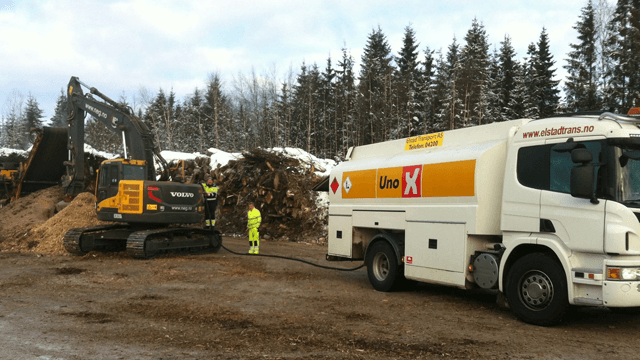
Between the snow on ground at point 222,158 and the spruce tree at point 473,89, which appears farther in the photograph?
the spruce tree at point 473,89

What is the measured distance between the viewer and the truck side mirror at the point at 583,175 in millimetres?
6480

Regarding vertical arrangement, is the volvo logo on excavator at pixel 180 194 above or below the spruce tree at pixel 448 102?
below

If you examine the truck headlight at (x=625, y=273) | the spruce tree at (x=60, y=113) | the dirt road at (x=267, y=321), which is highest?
the spruce tree at (x=60, y=113)

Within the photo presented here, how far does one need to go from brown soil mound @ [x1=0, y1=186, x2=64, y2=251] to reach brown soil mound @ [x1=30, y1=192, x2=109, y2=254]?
38cm

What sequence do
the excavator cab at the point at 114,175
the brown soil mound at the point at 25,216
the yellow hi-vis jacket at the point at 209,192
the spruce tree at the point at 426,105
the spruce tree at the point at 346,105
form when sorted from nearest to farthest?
the excavator cab at the point at 114,175 → the brown soil mound at the point at 25,216 → the yellow hi-vis jacket at the point at 209,192 → the spruce tree at the point at 426,105 → the spruce tree at the point at 346,105

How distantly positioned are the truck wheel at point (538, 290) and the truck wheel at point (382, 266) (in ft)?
8.76

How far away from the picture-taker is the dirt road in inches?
233

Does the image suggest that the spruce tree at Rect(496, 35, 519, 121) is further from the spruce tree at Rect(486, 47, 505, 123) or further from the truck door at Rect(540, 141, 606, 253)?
the truck door at Rect(540, 141, 606, 253)

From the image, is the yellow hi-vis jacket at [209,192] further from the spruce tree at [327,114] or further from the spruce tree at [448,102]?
the spruce tree at [327,114]

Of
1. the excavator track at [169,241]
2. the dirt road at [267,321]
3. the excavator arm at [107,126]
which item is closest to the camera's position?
the dirt road at [267,321]

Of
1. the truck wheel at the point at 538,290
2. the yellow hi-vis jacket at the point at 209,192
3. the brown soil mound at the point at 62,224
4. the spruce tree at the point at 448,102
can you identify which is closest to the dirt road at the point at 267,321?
the truck wheel at the point at 538,290

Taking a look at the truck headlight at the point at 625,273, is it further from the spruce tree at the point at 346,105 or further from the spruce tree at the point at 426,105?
the spruce tree at the point at 346,105

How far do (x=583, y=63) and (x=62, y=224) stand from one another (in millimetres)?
38205

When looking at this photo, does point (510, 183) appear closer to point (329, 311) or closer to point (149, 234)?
point (329, 311)
